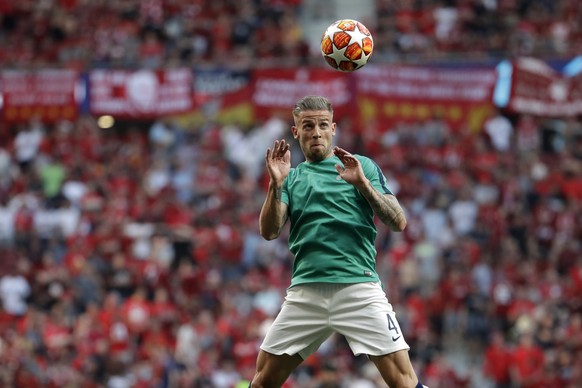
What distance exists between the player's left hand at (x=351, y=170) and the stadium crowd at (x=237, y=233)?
20.9 feet

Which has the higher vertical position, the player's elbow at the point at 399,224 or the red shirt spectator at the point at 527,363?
the player's elbow at the point at 399,224

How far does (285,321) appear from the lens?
8.06 m

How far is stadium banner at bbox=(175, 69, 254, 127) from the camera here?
23844 mm

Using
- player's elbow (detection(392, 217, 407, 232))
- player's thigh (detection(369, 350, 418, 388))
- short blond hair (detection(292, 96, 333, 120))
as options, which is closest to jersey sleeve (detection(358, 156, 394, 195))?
player's elbow (detection(392, 217, 407, 232))

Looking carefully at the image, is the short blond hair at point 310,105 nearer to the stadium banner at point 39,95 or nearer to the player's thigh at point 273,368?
the player's thigh at point 273,368

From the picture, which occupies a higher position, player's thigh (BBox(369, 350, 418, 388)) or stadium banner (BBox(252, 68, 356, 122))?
stadium banner (BBox(252, 68, 356, 122))

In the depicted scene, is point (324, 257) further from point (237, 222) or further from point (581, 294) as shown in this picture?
point (237, 222)

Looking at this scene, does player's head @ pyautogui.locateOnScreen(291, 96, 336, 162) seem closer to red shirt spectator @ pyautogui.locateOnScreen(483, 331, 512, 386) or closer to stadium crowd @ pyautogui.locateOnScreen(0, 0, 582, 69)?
red shirt spectator @ pyautogui.locateOnScreen(483, 331, 512, 386)

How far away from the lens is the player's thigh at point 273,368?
8.06 m

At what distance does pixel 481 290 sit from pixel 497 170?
3.34 metres

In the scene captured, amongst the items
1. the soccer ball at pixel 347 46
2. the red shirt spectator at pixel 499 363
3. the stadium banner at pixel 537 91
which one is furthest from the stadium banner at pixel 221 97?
the soccer ball at pixel 347 46

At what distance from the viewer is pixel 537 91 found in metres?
22.5

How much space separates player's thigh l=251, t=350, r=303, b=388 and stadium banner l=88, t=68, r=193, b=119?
16192 millimetres

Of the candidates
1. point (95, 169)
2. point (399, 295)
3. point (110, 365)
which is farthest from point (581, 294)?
point (95, 169)
